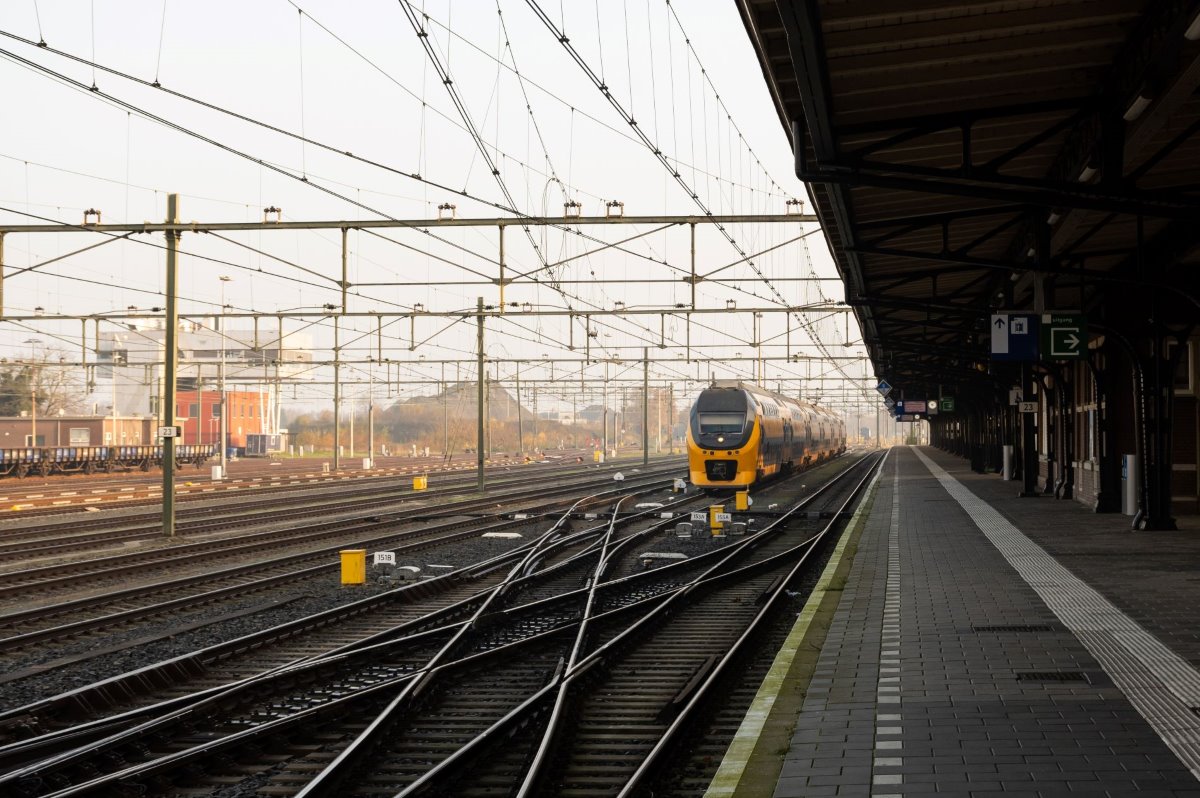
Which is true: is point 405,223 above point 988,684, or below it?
above

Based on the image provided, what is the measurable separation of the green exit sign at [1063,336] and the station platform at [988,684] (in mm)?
3194

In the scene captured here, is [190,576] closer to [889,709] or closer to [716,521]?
[716,521]

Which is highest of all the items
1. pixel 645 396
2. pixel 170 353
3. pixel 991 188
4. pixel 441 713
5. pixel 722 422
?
pixel 991 188

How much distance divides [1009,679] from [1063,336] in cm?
1097

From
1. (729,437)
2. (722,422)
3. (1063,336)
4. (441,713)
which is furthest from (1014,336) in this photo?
(722,422)

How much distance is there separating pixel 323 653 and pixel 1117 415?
16.9m

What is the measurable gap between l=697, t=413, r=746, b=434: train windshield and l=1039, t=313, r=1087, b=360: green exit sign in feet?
51.4

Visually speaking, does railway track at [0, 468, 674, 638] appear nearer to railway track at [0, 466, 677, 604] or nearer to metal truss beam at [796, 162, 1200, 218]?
railway track at [0, 466, 677, 604]

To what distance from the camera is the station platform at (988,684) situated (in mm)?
5820

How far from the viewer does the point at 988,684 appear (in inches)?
314

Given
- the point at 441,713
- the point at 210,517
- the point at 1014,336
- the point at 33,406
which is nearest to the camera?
the point at 441,713

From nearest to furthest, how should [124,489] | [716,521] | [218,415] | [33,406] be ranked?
[716,521] < [124,489] < [33,406] < [218,415]

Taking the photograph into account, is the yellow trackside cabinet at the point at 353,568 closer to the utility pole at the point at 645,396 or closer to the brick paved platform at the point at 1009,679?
the brick paved platform at the point at 1009,679

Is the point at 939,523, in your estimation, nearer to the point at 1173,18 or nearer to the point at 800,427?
the point at 1173,18
